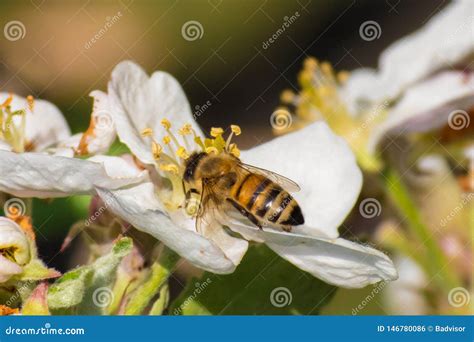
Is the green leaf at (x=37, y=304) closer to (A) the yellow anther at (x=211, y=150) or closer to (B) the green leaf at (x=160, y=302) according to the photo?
(B) the green leaf at (x=160, y=302)

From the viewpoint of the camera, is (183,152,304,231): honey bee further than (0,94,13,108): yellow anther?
No

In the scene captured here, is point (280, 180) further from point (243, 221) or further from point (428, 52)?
point (428, 52)

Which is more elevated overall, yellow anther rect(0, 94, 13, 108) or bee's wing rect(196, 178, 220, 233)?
bee's wing rect(196, 178, 220, 233)

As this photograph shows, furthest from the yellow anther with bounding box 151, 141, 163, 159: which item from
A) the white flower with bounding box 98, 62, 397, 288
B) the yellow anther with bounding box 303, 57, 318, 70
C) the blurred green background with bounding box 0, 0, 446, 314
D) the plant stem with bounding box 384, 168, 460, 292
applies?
the yellow anther with bounding box 303, 57, 318, 70

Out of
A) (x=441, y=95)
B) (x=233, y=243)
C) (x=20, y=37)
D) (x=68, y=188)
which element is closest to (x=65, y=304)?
(x=68, y=188)

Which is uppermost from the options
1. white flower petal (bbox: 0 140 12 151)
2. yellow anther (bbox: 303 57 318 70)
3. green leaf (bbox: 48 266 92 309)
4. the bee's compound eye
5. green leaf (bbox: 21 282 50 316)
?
yellow anther (bbox: 303 57 318 70)

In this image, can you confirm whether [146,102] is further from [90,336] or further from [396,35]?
[396,35]

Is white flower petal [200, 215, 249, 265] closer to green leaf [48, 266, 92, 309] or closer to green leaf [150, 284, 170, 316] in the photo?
green leaf [150, 284, 170, 316]
